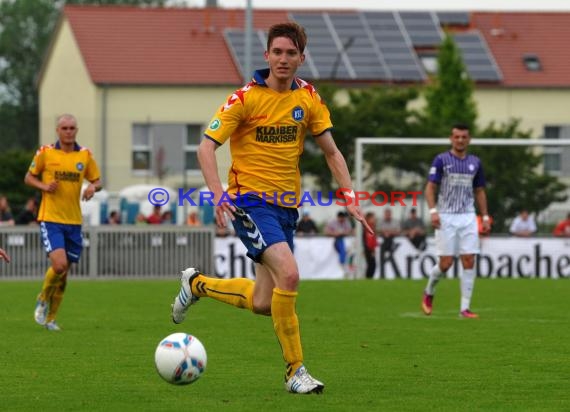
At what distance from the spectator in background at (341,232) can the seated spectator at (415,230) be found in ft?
4.30

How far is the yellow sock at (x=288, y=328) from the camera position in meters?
9.53

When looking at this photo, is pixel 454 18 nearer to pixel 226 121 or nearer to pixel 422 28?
pixel 422 28

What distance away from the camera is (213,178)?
945 centimetres

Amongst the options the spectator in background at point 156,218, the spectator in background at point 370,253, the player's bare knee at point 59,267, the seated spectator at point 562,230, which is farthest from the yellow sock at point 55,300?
the seated spectator at point 562,230

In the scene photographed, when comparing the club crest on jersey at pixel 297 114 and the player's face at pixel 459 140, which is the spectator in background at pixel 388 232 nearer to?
the player's face at pixel 459 140

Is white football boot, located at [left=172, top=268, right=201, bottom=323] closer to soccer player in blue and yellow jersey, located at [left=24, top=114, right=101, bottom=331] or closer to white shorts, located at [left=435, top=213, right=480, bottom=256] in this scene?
soccer player in blue and yellow jersey, located at [left=24, top=114, right=101, bottom=331]

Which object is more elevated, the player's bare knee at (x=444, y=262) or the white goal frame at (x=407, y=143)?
the white goal frame at (x=407, y=143)

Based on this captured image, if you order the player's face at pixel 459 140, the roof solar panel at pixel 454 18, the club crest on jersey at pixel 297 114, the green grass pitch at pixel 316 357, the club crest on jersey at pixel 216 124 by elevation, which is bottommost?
the green grass pitch at pixel 316 357

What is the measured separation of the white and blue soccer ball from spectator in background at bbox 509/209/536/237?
71.1ft

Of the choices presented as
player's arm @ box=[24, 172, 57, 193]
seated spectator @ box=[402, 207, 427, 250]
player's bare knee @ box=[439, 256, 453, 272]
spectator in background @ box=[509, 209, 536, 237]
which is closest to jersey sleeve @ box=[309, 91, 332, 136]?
player's arm @ box=[24, 172, 57, 193]

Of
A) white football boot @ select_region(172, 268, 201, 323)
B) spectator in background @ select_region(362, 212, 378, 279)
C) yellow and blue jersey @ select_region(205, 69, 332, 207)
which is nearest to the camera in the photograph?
yellow and blue jersey @ select_region(205, 69, 332, 207)

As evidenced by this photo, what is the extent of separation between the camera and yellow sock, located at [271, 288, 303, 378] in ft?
31.3

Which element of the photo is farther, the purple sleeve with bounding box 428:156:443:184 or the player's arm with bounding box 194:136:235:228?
the purple sleeve with bounding box 428:156:443:184

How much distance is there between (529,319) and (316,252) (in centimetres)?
1416
